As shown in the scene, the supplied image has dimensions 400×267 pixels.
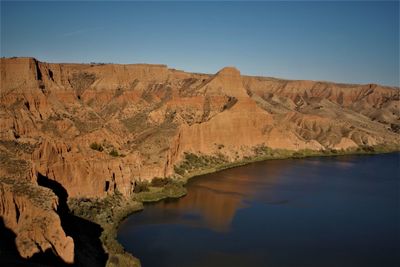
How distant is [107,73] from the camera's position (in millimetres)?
103500

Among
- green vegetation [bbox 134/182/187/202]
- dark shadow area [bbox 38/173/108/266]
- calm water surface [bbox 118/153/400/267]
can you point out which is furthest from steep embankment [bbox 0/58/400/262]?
calm water surface [bbox 118/153/400/267]

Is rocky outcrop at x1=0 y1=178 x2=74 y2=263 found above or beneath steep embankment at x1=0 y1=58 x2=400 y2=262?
beneath

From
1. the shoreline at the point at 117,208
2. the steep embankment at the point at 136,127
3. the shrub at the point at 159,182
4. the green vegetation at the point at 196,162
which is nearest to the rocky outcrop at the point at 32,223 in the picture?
the steep embankment at the point at 136,127

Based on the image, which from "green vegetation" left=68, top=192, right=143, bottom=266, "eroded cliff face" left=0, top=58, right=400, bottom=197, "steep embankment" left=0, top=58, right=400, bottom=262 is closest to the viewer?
"green vegetation" left=68, top=192, right=143, bottom=266

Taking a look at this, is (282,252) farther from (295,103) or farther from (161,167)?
(295,103)

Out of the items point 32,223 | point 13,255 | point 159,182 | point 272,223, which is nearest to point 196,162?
point 159,182

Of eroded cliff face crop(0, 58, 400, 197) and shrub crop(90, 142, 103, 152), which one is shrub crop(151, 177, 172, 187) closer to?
eroded cliff face crop(0, 58, 400, 197)

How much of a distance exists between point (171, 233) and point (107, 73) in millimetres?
70546

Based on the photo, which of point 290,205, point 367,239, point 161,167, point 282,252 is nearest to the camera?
point 282,252

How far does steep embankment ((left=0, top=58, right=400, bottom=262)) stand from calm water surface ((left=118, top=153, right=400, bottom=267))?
642cm

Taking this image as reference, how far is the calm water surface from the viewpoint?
34.8m

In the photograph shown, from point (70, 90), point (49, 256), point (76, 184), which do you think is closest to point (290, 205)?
point (76, 184)

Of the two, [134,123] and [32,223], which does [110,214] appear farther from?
[134,123]

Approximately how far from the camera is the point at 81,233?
35906 mm
